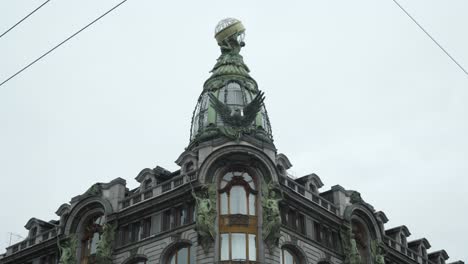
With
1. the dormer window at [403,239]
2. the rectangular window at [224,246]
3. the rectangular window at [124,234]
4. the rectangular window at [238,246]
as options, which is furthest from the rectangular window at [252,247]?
the dormer window at [403,239]

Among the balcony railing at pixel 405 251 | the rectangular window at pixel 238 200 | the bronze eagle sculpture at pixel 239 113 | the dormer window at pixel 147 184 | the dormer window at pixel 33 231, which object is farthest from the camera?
the dormer window at pixel 33 231

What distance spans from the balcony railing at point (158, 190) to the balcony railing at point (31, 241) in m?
9.05

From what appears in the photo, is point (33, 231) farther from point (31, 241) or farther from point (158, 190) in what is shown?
point (158, 190)

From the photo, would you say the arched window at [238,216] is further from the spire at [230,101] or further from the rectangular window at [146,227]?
the rectangular window at [146,227]

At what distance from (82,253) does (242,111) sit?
58.5ft

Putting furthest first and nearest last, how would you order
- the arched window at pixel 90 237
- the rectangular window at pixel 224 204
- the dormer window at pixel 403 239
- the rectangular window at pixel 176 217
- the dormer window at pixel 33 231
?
the dormer window at pixel 403 239 → the dormer window at pixel 33 231 → the arched window at pixel 90 237 → the rectangular window at pixel 176 217 → the rectangular window at pixel 224 204

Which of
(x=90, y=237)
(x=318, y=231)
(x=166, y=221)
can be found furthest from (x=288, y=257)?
(x=90, y=237)

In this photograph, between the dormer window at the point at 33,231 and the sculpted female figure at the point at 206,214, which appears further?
the dormer window at the point at 33,231

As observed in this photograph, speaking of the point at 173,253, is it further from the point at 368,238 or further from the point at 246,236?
the point at 368,238

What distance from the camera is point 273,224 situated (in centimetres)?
5244

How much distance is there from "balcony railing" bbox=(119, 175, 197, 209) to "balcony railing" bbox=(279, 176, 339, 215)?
738 centimetres

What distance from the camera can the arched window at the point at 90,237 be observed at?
6003cm

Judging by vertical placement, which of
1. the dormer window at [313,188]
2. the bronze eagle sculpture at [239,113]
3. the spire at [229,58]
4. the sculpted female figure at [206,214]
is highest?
the spire at [229,58]

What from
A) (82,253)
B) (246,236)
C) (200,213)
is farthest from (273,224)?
(82,253)
